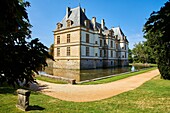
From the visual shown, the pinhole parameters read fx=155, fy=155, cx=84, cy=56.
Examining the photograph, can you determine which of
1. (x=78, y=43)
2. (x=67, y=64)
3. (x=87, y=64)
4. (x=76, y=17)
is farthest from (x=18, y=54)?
(x=76, y=17)

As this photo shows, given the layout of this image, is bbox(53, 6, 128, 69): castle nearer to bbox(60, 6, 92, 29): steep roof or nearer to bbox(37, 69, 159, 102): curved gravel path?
bbox(60, 6, 92, 29): steep roof

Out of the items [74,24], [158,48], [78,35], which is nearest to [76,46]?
[78,35]

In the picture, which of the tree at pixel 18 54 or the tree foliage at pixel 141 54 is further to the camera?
the tree foliage at pixel 141 54

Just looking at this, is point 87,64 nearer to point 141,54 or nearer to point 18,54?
point 18,54

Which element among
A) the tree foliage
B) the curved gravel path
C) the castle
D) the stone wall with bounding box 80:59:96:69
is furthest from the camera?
the tree foliage

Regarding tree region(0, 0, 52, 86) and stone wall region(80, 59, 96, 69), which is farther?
stone wall region(80, 59, 96, 69)

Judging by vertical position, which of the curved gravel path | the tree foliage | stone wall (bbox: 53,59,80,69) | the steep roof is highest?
the steep roof

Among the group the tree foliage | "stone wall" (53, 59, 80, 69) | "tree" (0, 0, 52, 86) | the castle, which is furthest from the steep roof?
the tree foliage

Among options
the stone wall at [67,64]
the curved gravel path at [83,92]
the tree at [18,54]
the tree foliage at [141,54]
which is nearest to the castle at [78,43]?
the stone wall at [67,64]

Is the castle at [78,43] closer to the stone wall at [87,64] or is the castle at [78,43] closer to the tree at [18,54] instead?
the stone wall at [87,64]

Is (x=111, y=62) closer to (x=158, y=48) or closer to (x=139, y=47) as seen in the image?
(x=139, y=47)

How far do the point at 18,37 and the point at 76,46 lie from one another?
2753 centimetres

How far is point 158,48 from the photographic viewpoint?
45.5 ft

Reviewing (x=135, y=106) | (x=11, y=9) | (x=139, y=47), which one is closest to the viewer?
(x=11, y=9)
